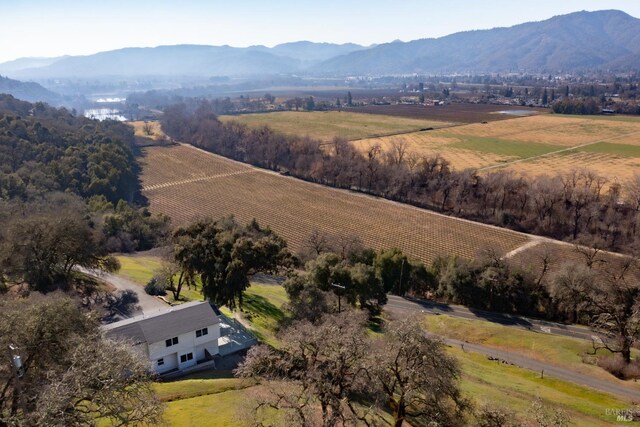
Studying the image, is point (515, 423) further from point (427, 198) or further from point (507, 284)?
point (427, 198)

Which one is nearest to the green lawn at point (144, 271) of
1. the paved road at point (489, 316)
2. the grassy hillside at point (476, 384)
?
the grassy hillside at point (476, 384)

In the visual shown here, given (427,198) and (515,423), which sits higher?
(515,423)

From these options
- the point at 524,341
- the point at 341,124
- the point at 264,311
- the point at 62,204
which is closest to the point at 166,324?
the point at 264,311

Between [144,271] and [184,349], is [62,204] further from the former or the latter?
[184,349]

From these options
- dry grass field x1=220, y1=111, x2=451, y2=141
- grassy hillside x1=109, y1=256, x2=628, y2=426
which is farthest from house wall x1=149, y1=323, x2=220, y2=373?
dry grass field x1=220, y1=111, x2=451, y2=141

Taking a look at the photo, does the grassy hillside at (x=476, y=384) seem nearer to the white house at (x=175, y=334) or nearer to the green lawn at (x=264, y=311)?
the green lawn at (x=264, y=311)

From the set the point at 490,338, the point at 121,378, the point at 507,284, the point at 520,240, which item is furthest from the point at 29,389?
the point at 520,240
